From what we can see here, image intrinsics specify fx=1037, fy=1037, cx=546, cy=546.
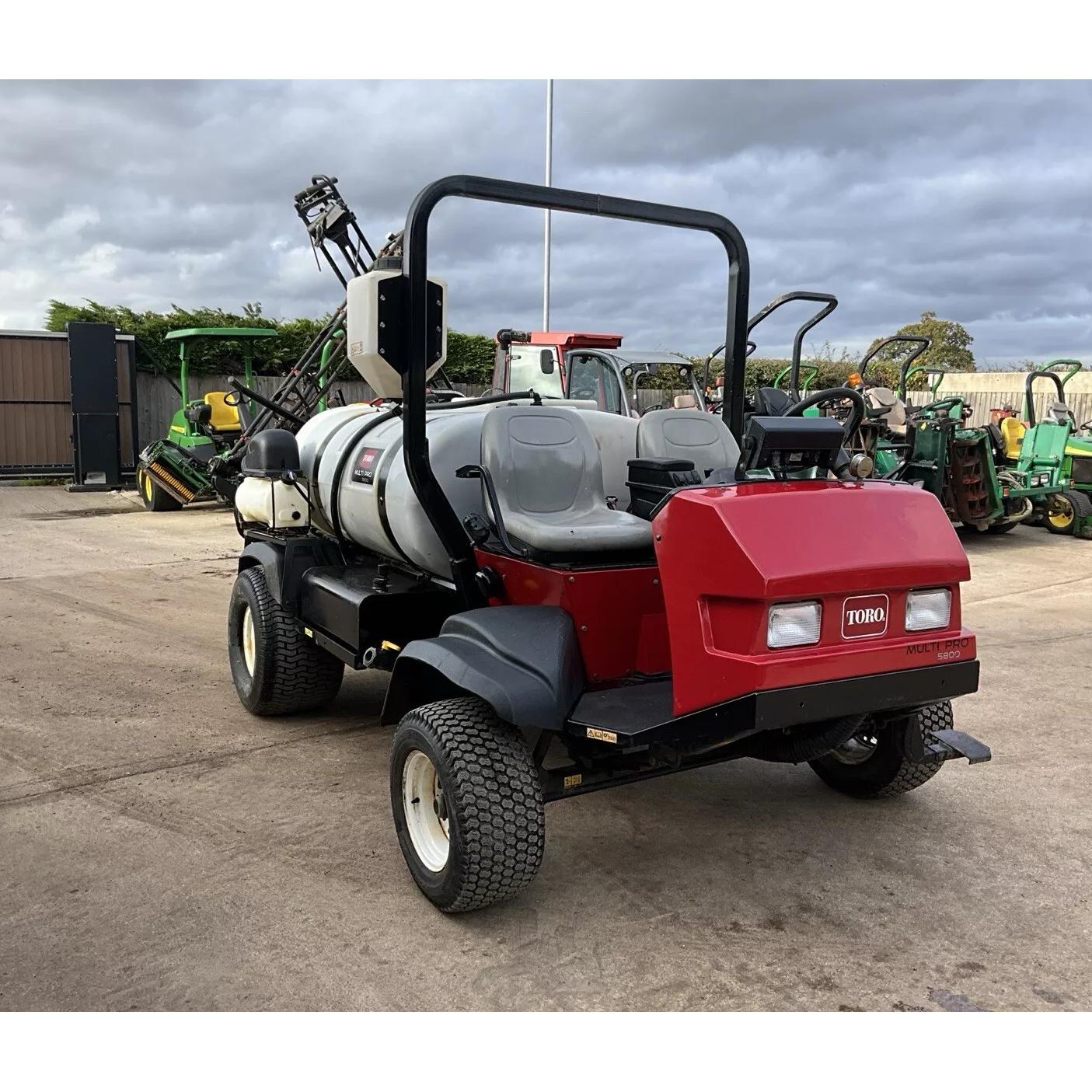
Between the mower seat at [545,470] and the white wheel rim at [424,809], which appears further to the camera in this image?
the mower seat at [545,470]

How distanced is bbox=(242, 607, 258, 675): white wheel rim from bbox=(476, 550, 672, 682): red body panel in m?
2.18

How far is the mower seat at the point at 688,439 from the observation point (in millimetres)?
3941

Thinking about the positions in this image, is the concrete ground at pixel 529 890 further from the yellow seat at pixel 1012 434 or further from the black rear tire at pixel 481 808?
the yellow seat at pixel 1012 434

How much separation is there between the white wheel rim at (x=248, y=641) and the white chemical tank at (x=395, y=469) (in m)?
0.57

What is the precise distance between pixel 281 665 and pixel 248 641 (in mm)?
494

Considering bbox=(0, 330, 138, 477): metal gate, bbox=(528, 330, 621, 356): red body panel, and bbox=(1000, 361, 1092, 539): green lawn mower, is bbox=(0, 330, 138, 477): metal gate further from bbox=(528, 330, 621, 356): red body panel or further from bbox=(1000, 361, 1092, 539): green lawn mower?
bbox=(1000, 361, 1092, 539): green lawn mower

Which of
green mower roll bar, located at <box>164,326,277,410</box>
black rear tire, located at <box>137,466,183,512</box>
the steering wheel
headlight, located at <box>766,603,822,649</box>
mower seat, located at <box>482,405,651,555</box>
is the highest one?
green mower roll bar, located at <box>164,326,277,410</box>

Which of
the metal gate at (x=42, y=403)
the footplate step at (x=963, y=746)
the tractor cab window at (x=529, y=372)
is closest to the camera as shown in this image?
the footplate step at (x=963, y=746)

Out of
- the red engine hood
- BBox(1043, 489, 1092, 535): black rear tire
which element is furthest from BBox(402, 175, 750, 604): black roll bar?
BBox(1043, 489, 1092, 535): black rear tire

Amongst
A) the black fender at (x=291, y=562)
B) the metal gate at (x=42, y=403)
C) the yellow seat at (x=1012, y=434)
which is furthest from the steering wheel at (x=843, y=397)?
the metal gate at (x=42, y=403)

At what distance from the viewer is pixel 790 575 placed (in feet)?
8.54

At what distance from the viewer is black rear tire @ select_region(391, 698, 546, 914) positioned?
288cm

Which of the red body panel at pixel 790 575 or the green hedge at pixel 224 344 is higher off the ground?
the green hedge at pixel 224 344

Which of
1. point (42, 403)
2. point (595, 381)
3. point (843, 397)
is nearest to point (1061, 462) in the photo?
point (595, 381)
